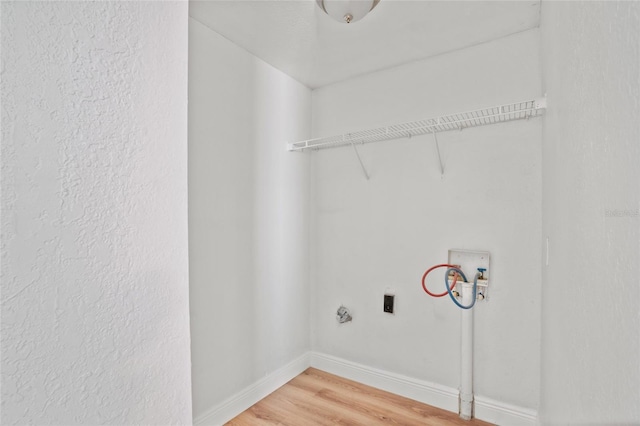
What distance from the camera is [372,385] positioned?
2268 mm

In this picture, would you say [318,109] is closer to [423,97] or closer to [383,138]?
[383,138]

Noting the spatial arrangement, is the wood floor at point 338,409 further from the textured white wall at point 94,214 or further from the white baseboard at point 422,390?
the textured white wall at point 94,214

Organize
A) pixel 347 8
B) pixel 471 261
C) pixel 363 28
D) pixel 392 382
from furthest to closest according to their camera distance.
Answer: pixel 392 382 → pixel 471 261 → pixel 363 28 → pixel 347 8

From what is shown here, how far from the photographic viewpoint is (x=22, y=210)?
0.67 meters

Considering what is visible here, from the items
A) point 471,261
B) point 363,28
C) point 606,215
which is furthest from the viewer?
point 471,261

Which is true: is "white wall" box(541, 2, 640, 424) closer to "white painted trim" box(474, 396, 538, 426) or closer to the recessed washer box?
the recessed washer box

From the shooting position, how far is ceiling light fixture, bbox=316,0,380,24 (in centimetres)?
148

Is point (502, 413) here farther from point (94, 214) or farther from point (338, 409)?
point (94, 214)

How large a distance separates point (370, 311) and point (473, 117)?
1.43 meters

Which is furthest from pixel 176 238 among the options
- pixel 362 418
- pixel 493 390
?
pixel 493 390

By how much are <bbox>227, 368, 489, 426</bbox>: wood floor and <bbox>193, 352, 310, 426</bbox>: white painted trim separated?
36 mm

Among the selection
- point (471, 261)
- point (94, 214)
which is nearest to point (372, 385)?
point (471, 261)

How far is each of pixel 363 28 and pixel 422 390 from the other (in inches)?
87.3

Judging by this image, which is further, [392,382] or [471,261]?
[392,382]
